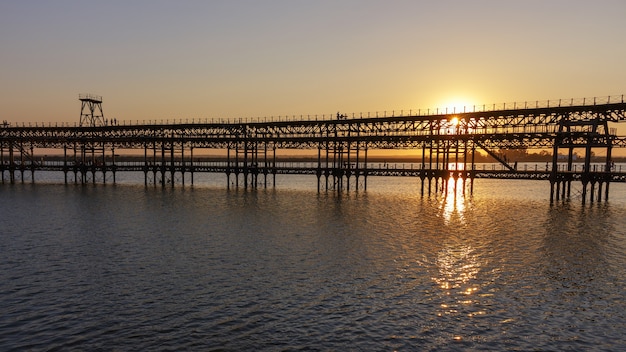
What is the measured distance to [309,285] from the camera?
64.3ft

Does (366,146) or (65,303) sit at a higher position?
(366,146)

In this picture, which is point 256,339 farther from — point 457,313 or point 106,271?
point 106,271

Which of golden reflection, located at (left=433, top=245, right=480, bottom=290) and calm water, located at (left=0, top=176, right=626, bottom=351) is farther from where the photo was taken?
golden reflection, located at (left=433, top=245, right=480, bottom=290)

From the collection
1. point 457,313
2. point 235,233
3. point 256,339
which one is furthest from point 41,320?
point 235,233

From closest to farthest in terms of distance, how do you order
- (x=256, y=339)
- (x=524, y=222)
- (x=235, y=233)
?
(x=256, y=339) < (x=235, y=233) < (x=524, y=222)

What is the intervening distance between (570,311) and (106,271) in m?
21.1

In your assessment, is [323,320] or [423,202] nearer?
[323,320]

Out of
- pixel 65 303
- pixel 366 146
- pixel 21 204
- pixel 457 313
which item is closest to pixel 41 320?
pixel 65 303

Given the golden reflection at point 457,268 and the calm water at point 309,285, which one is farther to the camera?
the golden reflection at point 457,268

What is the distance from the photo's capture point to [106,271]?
70.4ft

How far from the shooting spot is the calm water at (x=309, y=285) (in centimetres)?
1432

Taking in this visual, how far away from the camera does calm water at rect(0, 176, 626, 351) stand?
14.3 metres

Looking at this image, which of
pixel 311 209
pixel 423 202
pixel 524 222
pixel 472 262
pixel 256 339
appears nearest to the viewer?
pixel 256 339

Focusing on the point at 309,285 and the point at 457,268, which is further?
the point at 457,268
